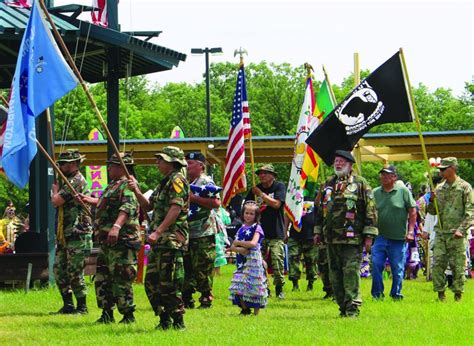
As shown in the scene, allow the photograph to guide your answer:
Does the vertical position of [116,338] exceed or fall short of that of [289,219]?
it falls short

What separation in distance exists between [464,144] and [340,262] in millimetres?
21172

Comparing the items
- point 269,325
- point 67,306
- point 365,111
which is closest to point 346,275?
point 269,325

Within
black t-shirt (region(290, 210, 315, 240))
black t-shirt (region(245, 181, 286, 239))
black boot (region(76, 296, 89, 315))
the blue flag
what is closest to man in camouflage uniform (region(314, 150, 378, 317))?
black t-shirt (region(245, 181, 286, 239))

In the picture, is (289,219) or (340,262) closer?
(340,262)

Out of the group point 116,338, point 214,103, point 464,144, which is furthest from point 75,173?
point 214,103

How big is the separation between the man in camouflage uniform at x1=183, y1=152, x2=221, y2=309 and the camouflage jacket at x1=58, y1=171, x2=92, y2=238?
4.94 ft

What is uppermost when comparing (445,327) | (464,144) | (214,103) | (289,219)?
(214,103)

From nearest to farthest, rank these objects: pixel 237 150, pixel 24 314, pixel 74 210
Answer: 1. pixel 74 210
2. pixel 24 314
3. pixel 237 150

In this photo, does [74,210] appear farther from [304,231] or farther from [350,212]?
[304,231]

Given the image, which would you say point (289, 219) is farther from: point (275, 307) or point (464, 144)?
point (464, 144)

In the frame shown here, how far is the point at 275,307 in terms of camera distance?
14.0 m

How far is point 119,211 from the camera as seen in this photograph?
11586mm

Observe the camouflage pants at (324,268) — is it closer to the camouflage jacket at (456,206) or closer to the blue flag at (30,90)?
the camouflage jacket at (456,206)

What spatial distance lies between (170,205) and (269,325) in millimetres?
1904
